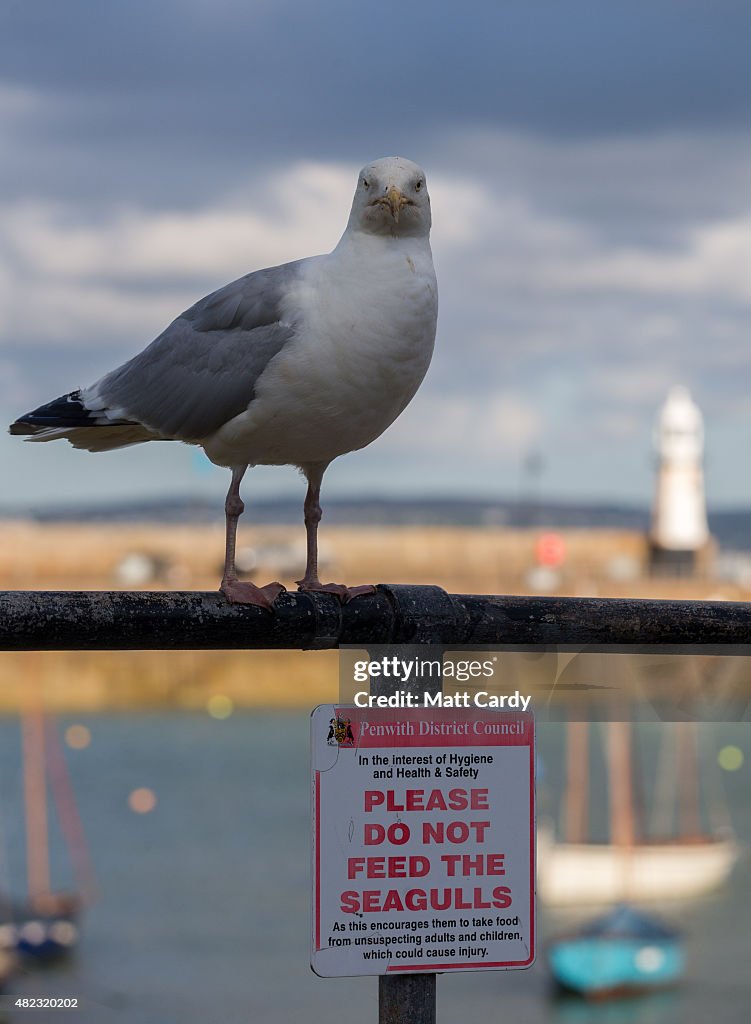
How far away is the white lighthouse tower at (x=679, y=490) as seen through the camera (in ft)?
125

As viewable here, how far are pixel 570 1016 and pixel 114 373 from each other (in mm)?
16217

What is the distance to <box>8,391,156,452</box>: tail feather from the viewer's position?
3980 mm

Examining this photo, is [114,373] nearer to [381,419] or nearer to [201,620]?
[381,419]

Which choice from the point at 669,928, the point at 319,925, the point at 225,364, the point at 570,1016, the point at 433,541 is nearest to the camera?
the point at 319,925

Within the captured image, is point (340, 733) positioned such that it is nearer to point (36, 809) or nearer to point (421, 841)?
point (421, 841)

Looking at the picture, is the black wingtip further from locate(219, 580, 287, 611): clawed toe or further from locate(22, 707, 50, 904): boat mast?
locate(22, 707, 50, 904): boat mast

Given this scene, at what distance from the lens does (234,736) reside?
41906 millimetres

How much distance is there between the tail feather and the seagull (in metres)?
0.21

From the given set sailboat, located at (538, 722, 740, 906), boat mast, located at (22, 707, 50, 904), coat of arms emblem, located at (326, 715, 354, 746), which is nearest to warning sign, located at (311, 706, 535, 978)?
coat of arms emblem, located at (326, 715, 354, 746)

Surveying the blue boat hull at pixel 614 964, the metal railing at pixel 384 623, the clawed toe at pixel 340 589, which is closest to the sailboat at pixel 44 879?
the blue boat hull at pixel 614 964

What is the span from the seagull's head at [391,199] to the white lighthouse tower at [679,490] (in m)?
35.2

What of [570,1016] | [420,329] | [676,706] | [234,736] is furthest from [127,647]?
[234,736]

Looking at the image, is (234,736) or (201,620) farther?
(234,736)

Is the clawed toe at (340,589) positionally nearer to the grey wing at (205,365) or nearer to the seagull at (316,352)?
the seagull at (316,352)
